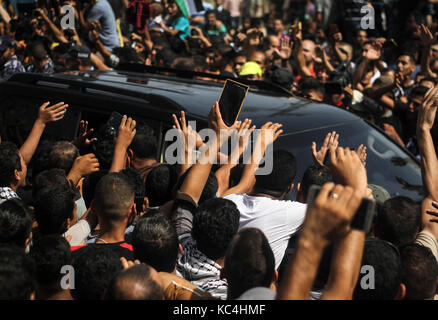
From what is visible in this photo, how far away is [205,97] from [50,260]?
2402 millimetres

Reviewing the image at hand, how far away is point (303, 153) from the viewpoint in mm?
4223

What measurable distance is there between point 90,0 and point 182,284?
7.14 metres

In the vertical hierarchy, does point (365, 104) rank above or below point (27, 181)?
above

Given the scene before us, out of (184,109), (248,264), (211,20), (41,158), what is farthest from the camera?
(211,20)

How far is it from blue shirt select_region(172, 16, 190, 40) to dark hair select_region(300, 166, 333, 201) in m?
7.77

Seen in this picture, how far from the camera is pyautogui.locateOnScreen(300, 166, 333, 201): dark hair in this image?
3564 mm

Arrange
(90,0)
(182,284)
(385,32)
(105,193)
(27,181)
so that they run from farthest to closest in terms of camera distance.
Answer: (385,32) < (90,0) < (27,181) < (105,193) < (182,284)

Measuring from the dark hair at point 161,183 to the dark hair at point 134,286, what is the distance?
154 centimetres

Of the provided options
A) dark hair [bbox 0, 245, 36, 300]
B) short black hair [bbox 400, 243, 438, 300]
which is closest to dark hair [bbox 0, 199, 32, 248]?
dark hair [bbox 0, 245, 36, 300]

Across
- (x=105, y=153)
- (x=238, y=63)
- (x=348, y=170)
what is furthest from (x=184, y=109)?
(x=238, y=63)

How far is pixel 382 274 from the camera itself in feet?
8.21

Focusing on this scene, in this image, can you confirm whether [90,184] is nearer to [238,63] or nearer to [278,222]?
[278,222]
